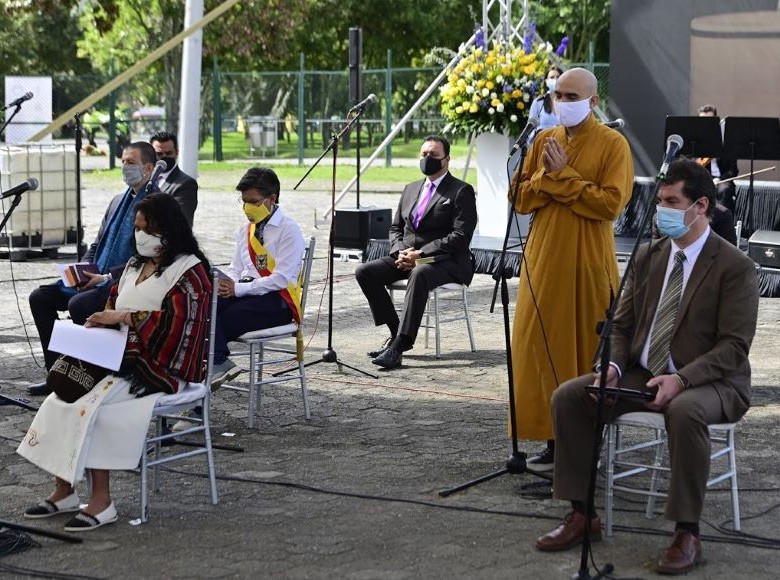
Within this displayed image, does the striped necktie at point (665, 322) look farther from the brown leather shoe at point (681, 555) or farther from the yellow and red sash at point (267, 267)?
the yellow and red sash at point (267, 267)

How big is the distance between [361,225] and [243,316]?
7.43m

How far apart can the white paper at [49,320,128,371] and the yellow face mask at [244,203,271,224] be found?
2130 millimetres

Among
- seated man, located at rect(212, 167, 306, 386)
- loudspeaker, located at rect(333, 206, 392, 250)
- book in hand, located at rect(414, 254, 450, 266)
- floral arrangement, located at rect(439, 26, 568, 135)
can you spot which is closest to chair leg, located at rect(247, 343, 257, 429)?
seated man, located at rect(212, 167, 306, 386)

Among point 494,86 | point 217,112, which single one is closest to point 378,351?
point 494,86

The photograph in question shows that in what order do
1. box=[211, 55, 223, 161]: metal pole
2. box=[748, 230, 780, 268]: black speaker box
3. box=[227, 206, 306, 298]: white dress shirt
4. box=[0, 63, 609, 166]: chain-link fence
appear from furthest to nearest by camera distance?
box=[211, 55, 223, 161]: metal pole
box=[0, 63, 609, 166]: chain-link fence
box=[748, 230, 780, 268]: black speaker box
box=[227, 206, 306, 298]: white dress shirt

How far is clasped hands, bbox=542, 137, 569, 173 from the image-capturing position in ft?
20.6

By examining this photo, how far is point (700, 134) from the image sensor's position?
13359 millimetres

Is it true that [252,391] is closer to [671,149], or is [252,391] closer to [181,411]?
[181,411]

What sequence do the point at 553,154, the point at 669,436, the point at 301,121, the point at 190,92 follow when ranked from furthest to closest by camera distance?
the point at 301,121 < the point at 190,92 < the point at 553,154 < the point at 669,436

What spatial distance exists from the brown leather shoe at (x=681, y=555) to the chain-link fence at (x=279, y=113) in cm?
2603

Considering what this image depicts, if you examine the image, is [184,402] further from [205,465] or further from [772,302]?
[772,302]

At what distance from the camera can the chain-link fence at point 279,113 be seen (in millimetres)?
32562

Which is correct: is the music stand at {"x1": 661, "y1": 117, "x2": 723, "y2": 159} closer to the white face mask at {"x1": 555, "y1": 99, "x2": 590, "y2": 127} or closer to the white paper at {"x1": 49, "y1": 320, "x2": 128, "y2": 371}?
the white face mask at {"x1": 555, "y1": 99, "x2": 590, "y2": 127}

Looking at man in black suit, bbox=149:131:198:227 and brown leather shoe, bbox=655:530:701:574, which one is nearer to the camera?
brown leather shoe, bbox=655:530:701:574
